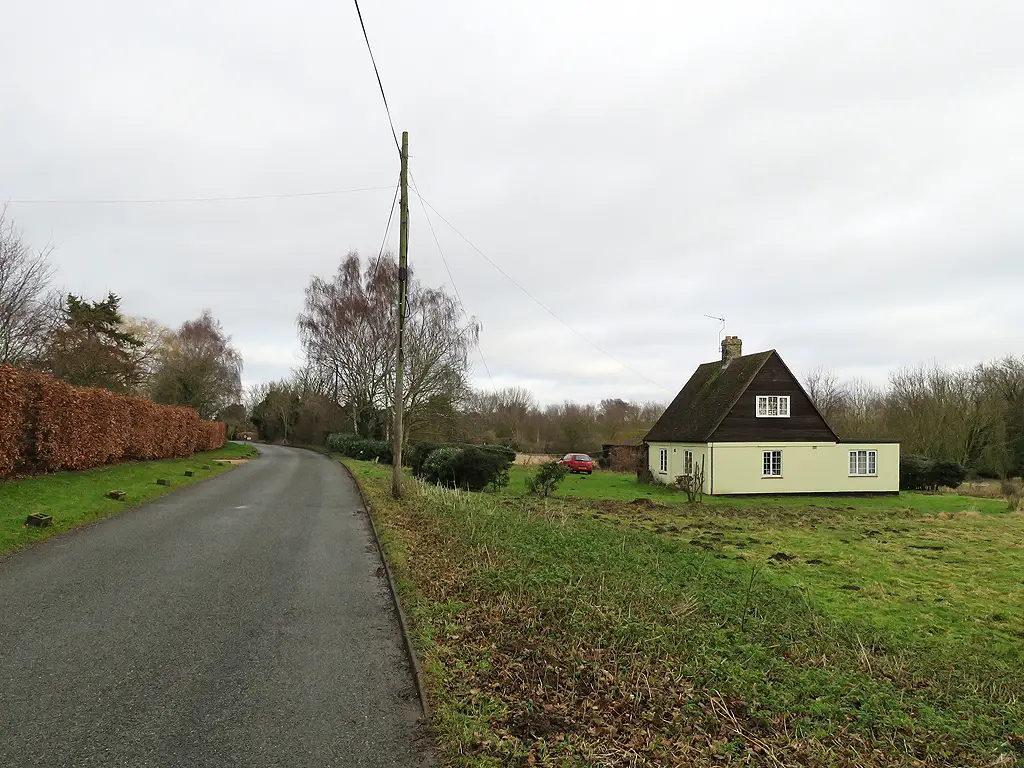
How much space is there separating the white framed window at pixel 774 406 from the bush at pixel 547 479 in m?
13.4

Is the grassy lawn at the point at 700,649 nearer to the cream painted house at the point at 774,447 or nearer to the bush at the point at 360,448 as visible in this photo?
the cream painted house at the point at 774,447

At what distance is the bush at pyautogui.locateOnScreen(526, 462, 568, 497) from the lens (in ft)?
72.8

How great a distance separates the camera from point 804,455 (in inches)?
1243

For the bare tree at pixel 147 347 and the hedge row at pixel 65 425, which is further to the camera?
the bare tree at pixel 147 347

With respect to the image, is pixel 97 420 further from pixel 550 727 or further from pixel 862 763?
pixel 862 763

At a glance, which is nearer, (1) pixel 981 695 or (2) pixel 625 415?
(1) pixel 981 695

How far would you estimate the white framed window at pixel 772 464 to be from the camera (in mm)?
31297

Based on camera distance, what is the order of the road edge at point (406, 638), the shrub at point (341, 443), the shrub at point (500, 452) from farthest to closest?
the shrub at point (341, 443), the shrub at point (500, 452), the road edge at point (406, 638)

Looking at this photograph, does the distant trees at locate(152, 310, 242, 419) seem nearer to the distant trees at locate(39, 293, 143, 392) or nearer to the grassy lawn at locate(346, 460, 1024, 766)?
the distant trees at locate(39, 293, 143, 392)

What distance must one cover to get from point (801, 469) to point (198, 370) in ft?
128

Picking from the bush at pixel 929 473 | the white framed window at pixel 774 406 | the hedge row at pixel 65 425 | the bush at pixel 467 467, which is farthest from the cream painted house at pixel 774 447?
the hedge row at pixel 65 425

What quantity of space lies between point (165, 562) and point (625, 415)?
246 feet

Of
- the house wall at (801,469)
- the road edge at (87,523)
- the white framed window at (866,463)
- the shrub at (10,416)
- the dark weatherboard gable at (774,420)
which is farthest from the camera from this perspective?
the white framed window at (866,463)

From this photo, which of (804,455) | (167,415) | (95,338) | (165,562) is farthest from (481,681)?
(95,338)
